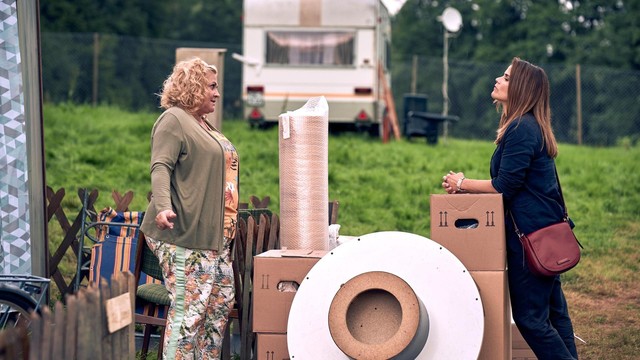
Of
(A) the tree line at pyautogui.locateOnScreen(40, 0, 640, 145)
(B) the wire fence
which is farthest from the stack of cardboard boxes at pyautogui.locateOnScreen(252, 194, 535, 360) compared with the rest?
(B) the wire fence

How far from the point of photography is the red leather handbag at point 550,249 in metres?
5.19

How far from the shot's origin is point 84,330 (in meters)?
3.78

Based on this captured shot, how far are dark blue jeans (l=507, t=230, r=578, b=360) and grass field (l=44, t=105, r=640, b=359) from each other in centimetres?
196

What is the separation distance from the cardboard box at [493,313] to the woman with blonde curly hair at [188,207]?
1290 mm

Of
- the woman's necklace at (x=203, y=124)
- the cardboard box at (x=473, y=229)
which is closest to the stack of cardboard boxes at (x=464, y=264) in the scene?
the cardboard box at (x=473, y=229)

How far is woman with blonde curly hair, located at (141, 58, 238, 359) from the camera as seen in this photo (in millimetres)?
5281

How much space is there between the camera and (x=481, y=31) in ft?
118

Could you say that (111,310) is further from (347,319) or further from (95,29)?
(95,29)

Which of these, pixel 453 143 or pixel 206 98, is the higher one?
pixel 206 98

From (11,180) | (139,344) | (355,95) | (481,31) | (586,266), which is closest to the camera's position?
(11,180)

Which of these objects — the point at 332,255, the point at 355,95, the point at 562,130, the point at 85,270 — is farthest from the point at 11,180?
the point at 562,130

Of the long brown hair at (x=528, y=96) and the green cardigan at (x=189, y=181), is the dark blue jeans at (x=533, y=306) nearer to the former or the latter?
the long brown hair at (x=528, y=96)

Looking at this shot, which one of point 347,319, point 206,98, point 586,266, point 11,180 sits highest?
point 206,98

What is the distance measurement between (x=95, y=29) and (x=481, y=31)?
12.5m
